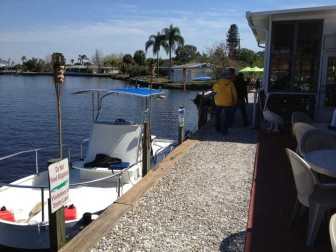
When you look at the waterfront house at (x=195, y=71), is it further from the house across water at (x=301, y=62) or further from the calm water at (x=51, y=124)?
the house across water at (x=301, y=62)

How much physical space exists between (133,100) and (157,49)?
31263mm

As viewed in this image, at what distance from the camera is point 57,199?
410cm

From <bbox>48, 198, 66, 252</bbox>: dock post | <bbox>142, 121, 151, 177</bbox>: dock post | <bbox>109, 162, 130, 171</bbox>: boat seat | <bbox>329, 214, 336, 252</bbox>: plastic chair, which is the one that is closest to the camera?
<bbox>329, 214, 336, 252</bbox>: plastic chair

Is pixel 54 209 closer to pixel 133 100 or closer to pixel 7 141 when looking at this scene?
pixel 7 141

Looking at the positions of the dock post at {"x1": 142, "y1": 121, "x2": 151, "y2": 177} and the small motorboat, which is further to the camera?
the dock post at {"x1": 142, "y1": 121, "x2": 151, "y2": 177}

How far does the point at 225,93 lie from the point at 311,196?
19.6 feet

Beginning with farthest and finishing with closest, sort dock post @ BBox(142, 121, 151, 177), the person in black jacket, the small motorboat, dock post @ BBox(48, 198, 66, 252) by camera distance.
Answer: the person in black jacket < dock post @ BBox(142, 121, 151, 177) < the small motorboat < dock post @ BBox(48, 198, 66, 252)

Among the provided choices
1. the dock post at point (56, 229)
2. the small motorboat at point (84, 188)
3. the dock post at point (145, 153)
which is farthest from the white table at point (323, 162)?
the dock post at point (145, 153)

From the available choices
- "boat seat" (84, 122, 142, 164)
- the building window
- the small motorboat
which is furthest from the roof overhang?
"boat seat" (84, 122, 142, 164)

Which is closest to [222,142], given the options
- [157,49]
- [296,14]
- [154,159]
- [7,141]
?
[154,159]

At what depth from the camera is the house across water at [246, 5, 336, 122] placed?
9914 mm

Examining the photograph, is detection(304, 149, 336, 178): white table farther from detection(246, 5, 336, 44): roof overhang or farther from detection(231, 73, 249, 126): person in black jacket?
detection(231, 73, 249, 126): person in black jacket

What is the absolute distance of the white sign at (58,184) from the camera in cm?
397

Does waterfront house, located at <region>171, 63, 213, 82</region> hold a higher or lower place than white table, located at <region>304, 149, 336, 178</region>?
higher
